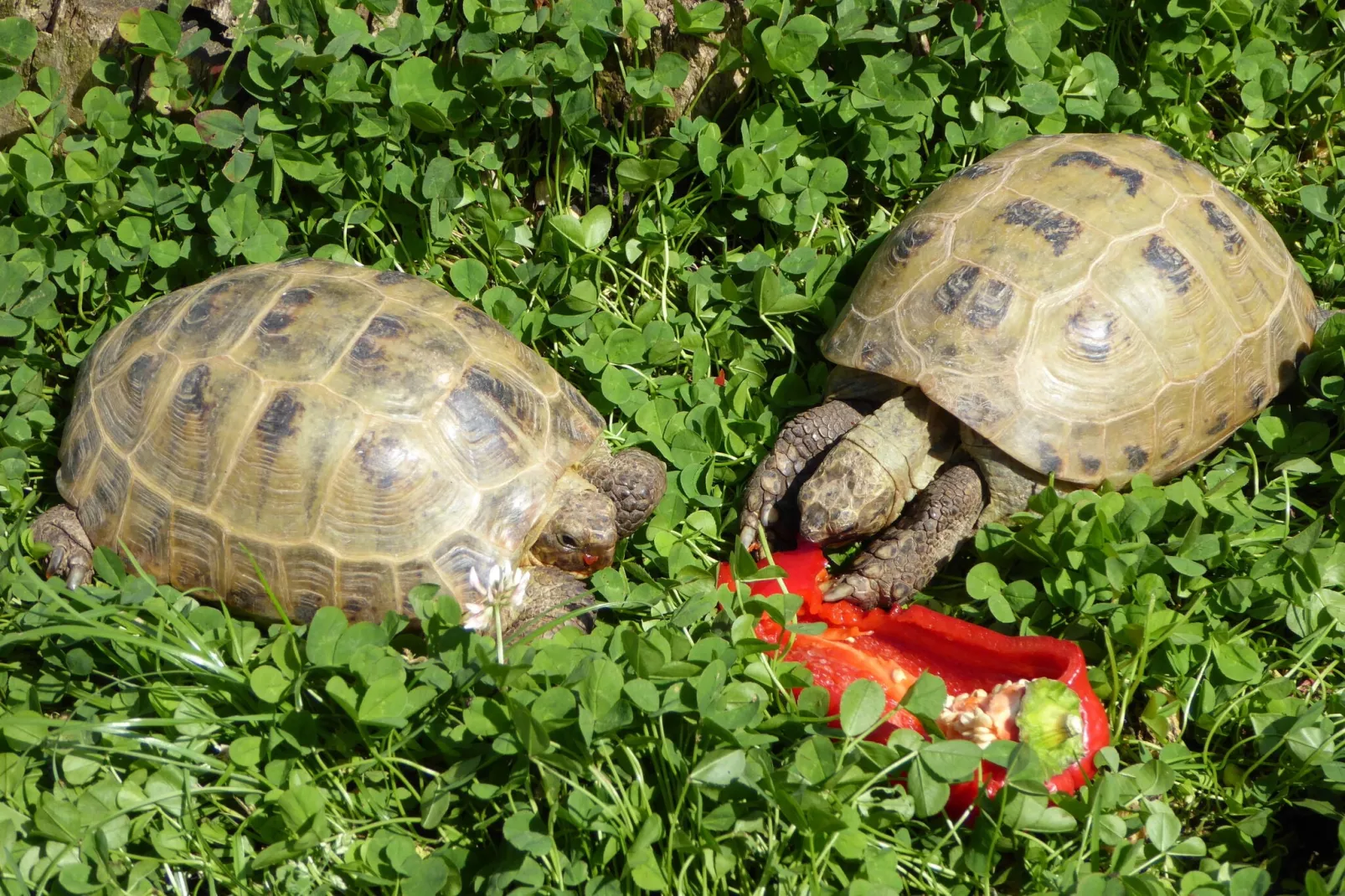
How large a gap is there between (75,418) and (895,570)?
2.87m

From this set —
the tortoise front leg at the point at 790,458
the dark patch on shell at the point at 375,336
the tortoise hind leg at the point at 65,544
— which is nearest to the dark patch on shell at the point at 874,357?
the tortoise front leg at the point at 790,458

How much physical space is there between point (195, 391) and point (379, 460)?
667 mm

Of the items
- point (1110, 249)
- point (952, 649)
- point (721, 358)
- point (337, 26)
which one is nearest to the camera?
point (952, 649)

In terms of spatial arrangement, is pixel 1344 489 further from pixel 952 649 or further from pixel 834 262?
pixel 834 262

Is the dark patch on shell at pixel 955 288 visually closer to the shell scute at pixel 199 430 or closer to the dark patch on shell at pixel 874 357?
the dark patch on shell at pixel 874 357

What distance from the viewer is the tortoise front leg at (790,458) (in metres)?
3.88

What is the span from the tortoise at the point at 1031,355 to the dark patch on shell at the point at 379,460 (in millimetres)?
1178

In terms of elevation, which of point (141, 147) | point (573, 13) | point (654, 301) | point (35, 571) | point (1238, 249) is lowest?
point (35, 571)

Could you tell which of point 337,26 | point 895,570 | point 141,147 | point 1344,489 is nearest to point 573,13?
point 337,26

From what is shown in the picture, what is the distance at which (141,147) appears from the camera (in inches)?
165

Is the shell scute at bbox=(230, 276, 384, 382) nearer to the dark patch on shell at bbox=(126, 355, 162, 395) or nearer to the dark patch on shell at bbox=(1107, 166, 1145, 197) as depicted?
the dark patch on shell at bbox=(126, 355, 162, 395)

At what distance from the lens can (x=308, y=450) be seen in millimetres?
3400

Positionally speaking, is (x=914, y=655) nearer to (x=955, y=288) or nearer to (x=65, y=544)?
(x=955, y=288)

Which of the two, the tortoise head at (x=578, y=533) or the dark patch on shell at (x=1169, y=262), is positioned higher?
the dark patch on shell at (x=1169, y=262)
